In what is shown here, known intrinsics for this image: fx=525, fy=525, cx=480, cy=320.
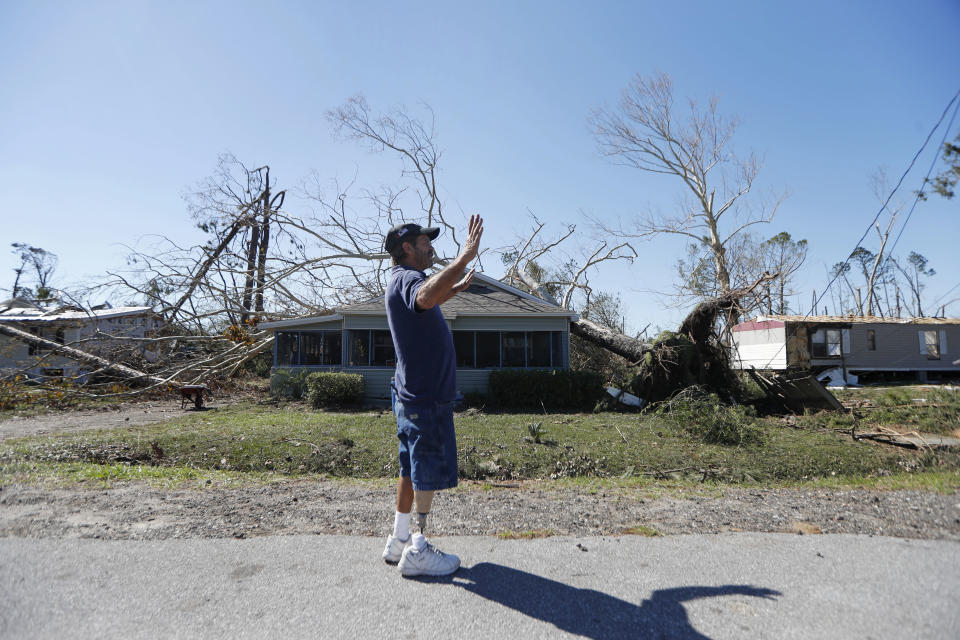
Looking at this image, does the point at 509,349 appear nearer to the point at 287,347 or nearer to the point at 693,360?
the point at 693,360

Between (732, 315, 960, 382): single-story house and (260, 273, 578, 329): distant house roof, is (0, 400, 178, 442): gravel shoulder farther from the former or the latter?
(732, 315, 960, 382): single-story house

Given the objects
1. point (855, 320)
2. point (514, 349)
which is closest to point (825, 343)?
point (855, 320)

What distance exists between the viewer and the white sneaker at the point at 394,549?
2.80m

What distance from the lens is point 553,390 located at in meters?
13.8

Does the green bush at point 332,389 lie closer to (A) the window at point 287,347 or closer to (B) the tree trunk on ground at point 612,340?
(A) the window at point 287,347

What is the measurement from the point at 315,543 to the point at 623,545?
1.81m

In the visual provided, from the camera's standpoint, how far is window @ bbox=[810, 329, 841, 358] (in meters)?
23.7

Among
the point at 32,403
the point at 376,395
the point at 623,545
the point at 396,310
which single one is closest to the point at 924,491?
the point at 623,545

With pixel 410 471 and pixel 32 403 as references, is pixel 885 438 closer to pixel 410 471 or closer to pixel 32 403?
pixel 410 471

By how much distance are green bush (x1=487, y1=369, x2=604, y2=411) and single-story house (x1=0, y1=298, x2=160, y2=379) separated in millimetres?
12136

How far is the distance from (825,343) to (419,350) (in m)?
26.5

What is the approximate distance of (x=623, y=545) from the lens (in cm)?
306

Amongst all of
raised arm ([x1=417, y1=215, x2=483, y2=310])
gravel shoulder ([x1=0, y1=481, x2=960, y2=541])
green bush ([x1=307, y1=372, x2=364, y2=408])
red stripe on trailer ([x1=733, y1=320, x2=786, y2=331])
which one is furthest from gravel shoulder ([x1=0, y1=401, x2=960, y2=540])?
red stripe on trailer ([x1=733, y1=320, x2=786, y2=331])

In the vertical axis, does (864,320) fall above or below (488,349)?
above
